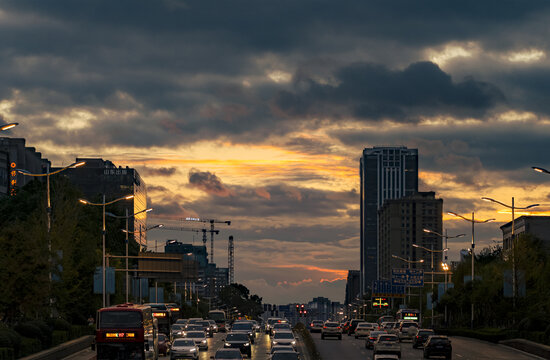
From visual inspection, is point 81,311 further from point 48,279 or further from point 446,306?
point 446,306

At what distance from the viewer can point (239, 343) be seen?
211ft

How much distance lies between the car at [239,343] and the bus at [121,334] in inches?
630

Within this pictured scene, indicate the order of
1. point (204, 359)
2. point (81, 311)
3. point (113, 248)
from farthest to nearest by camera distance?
point (113, 248), point (81, 311), point (204, 359)

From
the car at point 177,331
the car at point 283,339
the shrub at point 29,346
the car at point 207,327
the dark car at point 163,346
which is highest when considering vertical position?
the shrub at point 29,346

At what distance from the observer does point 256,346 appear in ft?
264

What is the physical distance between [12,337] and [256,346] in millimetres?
33812

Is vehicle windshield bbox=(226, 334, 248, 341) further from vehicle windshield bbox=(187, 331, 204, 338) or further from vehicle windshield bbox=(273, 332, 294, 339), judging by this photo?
vehicle windshield bbox=(187, 331, 204, 338)

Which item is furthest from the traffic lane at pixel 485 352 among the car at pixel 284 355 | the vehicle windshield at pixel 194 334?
the car at pixel 284 355

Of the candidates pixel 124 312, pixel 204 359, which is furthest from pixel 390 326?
pixel 124 312

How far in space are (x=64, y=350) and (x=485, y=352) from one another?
3358 cm

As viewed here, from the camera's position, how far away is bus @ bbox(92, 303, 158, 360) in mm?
47469

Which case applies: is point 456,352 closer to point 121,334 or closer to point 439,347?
A: point 439,347

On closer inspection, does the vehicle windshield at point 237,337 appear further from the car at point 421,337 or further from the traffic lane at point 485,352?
the car at point 421,337

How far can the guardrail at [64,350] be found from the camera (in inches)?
2131
